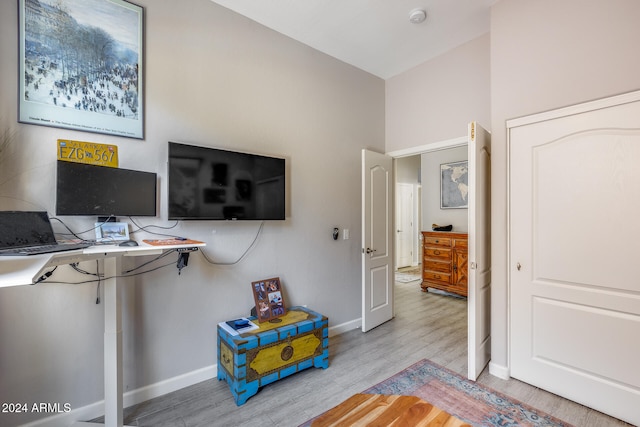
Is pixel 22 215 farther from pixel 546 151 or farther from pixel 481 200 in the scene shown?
pixel 546 151

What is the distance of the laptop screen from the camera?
133 cm

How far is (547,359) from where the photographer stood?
2.19 metres

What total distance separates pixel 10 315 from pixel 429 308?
4367 mm

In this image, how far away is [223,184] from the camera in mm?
2342

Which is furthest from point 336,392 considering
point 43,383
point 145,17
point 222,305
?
point 145,17

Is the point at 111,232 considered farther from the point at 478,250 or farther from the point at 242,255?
the point at 478,250

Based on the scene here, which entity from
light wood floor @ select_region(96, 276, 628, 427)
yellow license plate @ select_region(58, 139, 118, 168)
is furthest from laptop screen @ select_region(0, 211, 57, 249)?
light wood floor @ select_region(96, 276, 628, 427)

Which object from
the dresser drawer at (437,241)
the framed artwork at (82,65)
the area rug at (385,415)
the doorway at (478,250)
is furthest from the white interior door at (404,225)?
the framed artwork at (82,65)

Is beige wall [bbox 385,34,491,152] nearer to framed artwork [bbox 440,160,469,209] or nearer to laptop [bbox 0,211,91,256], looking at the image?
framed artwork [bbox 440,160,469,209]

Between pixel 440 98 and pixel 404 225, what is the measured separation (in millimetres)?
4462

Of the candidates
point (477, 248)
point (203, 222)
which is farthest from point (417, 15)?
point (203, 222)

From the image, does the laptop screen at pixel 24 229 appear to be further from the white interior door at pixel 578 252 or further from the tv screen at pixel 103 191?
the white interior door at pixel 578 252

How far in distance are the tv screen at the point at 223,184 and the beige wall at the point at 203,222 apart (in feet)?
0.46

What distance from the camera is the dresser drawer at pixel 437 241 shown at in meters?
4.77
